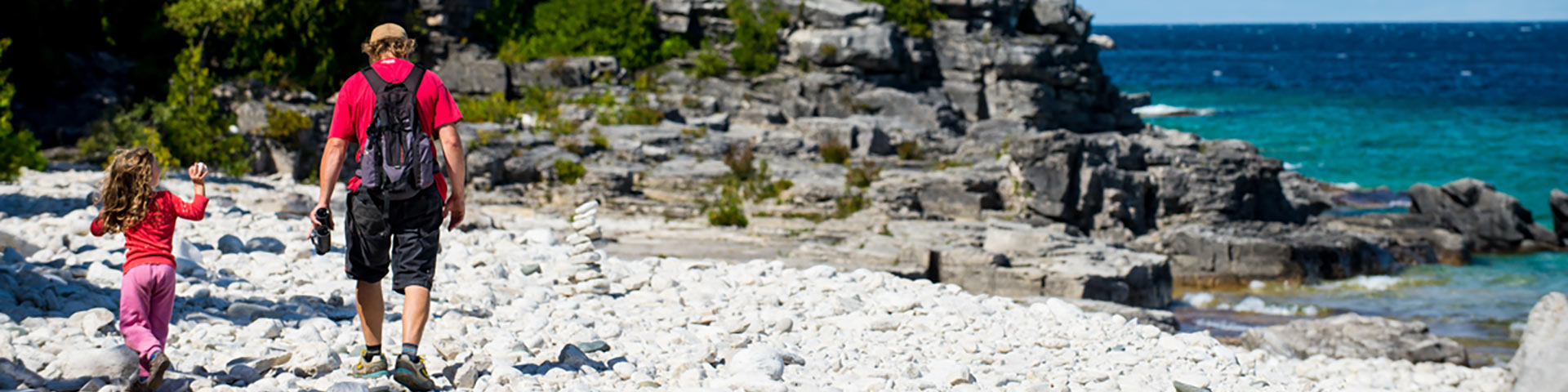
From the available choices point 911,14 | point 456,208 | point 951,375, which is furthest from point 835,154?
point 456,208

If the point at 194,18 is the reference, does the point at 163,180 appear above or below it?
below

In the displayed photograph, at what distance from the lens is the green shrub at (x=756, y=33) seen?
27531mm

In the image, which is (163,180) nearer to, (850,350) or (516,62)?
(850,350)

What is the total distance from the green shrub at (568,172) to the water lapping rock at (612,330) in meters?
7.82

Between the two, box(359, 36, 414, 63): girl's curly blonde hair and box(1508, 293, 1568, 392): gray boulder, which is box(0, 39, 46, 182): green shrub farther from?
box(1508, 293, 1568, 392): gray boulder

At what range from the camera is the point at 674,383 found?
5.87 metres

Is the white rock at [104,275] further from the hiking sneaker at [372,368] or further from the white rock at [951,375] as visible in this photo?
the white rock at [951,375]

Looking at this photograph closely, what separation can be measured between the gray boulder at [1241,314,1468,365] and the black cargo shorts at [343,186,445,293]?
33.1 feet

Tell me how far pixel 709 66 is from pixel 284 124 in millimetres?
11176

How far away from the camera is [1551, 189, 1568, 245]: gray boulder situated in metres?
27.1

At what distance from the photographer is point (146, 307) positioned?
190 inches

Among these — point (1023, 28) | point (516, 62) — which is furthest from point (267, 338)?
point (1023, 28)

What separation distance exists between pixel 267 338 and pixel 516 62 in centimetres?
2030

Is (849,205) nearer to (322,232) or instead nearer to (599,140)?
(599,140)
